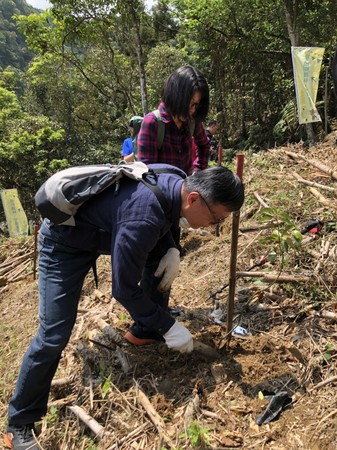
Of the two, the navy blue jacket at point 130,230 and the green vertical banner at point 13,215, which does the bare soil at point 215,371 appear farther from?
the green vertical banner at point 13,215

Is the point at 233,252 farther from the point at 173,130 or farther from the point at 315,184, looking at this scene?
the point at 315,184

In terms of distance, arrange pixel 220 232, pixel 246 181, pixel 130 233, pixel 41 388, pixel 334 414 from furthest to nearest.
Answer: pixel 246 181
pixel 220 232
pixel 41 388
pixel 334 414
pixel 130 233

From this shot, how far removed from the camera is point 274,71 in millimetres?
11891

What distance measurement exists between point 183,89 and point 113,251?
1484 mm

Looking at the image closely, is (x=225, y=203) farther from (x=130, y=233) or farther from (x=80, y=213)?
(x=80, y=213)

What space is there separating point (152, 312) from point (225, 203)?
801 mm

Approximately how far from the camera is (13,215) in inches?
376

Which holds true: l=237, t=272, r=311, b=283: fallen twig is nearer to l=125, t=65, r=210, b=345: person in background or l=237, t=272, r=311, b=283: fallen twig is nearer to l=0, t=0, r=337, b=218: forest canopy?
l=125, t=65, r=210, b=345: person in background

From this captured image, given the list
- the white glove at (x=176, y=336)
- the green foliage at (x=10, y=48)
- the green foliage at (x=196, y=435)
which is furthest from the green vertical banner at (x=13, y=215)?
the green foliage at (x=10, y=48)

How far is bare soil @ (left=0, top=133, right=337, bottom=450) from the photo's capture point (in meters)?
2.15

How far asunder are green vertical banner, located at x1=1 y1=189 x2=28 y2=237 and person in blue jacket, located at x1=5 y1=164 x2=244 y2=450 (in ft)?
25.5

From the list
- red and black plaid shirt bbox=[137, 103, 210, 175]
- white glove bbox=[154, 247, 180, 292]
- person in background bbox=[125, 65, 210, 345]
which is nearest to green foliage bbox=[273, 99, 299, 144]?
red and black plaid shirt bbox=[137, 103, 210, 175]

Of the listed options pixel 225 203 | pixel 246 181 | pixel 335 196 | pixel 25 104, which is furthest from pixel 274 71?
pixel 25 104

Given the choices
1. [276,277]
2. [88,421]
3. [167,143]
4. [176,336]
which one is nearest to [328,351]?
[276,277]
